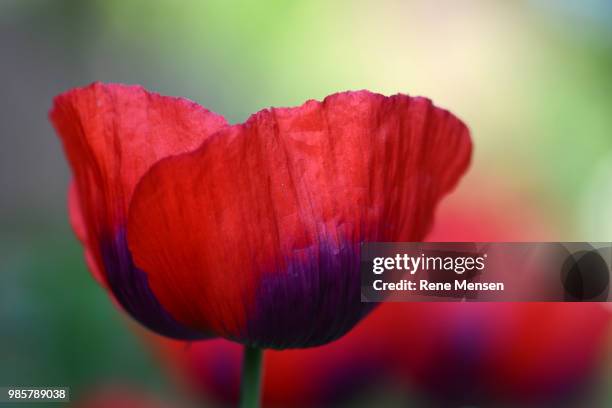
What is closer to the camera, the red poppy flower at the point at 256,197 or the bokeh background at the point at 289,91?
the red poppy flower at the point at 256,197

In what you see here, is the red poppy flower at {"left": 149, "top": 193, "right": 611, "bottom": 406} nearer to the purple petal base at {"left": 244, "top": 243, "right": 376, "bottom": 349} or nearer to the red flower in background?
the red flower in background

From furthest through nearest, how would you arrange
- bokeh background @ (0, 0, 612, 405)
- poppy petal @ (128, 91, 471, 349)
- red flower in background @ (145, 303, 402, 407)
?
bokeh background @ (0, 0, 612, 405) < red flower in background @ (145, 303, 402, 407) < poppy petal @ (128, 91, 471, 349)

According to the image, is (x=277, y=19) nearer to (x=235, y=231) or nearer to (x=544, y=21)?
(x=544, y=21)

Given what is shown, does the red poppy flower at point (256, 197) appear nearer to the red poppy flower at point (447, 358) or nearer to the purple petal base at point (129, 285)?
the purple petal base at point (129, 285)

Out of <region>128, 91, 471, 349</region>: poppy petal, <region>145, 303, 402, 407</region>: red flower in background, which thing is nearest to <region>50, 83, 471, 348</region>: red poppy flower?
<region>128, 91, 471, 349</region>: poppy petal

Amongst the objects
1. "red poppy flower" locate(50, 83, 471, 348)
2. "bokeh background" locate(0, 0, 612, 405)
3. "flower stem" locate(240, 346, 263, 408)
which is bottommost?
"flower stem" locate(240, 346, 263, 408)

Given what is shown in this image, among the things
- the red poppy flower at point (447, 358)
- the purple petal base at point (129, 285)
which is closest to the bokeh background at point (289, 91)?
the red poppy flower at point (447, 358)

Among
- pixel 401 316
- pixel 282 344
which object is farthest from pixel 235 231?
pixel 401 316
